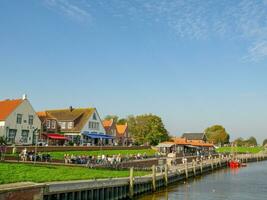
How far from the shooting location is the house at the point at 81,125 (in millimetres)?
87713

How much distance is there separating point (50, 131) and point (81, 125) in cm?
747

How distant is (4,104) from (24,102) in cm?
394

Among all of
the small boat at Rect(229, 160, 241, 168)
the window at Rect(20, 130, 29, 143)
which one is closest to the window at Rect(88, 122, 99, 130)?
the window at Rect(20, 130, 29, 143)

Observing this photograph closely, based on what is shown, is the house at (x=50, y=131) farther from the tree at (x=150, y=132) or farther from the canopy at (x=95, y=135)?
the tree at (x=150, y=132)

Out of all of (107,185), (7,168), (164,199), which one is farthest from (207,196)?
(7,168)

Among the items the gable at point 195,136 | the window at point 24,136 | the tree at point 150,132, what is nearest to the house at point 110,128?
the tree at point 150,132

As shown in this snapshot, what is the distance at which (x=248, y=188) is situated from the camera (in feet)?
177

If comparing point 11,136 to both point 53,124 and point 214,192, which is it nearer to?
point 53,124

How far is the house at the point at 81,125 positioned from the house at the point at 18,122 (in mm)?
14648

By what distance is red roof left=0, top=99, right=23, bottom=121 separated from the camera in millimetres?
67369

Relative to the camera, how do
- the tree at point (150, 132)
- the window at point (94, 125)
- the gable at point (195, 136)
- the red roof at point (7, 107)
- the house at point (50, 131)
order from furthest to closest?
1. the gable at point (195, 136)
2. the tree at point (150, 132)
3. the window at point (94, 125)
4. the house at point (50, 131)
5. the red roof at point (7, 107)

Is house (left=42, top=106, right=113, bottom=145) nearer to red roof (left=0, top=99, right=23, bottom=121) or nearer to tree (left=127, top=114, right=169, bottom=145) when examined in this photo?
red roof (left=0, top=99, right=23, bottom=121)

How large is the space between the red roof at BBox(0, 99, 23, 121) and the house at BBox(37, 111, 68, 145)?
27.6 feet

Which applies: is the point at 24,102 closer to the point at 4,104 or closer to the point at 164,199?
the point at 4,104
